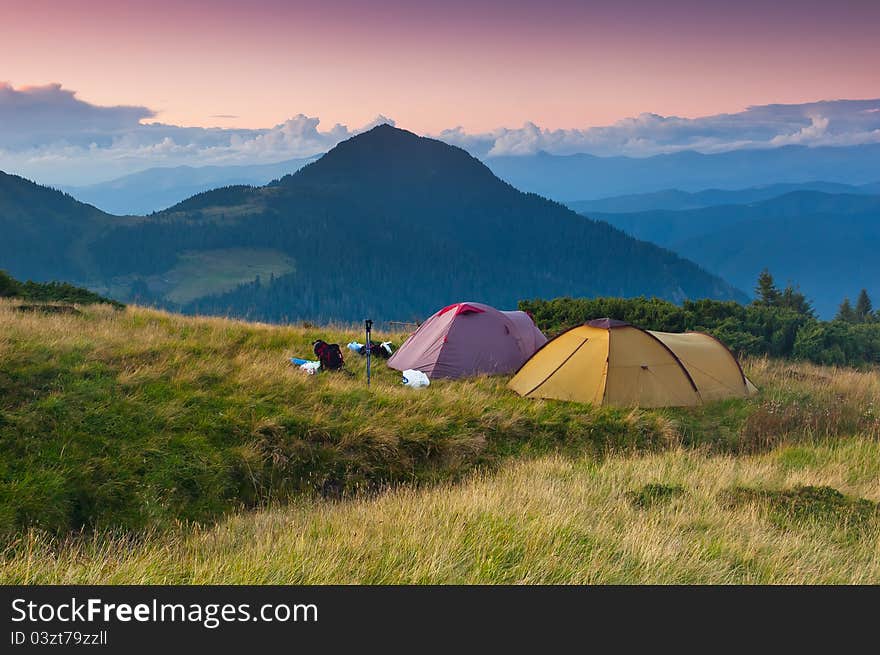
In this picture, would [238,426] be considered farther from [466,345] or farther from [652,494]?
[466,345]

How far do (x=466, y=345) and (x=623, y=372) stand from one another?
4012mm

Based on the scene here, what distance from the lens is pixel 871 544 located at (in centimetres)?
729

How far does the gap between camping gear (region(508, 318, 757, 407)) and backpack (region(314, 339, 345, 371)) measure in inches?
162

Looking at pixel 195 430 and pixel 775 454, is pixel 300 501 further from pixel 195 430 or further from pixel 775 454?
pixel 775 454

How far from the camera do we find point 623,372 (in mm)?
15273

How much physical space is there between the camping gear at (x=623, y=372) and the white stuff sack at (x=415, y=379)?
2130 millimetres

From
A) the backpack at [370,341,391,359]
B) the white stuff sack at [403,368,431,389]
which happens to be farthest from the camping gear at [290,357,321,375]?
the backpack at [370,341,391,359]

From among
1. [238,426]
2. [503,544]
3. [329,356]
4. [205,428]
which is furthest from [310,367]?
[503,544]

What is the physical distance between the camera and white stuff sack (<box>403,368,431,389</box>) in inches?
599

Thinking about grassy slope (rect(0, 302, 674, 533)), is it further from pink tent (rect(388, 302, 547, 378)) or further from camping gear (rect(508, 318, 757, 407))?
pink tent (rect(388, 302, 547, 378))

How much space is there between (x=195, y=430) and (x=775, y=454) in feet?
32.0

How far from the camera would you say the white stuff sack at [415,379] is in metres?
15.2

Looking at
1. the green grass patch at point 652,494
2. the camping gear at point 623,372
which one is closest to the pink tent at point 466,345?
the camping gear at point 623,372

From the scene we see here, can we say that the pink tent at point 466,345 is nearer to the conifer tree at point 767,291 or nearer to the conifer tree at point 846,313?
the conifer tree at point 767,291
